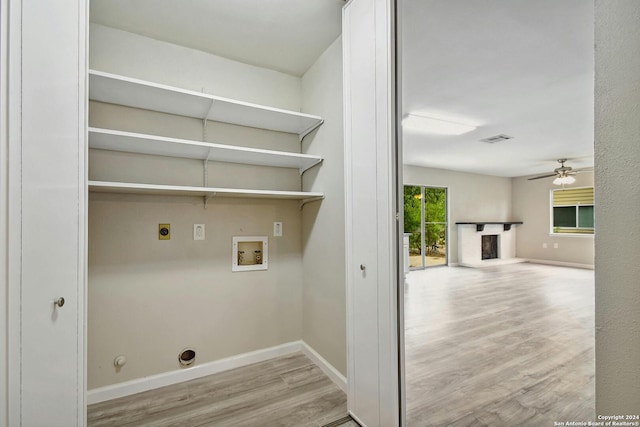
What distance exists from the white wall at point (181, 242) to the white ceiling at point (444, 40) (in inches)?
8.0

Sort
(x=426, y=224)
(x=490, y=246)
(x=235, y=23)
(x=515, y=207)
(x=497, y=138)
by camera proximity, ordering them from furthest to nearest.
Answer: (x=515, y=207) < (x=490, y=246) < (x=426, y=224) < (x=497, y=138) < (x=235, y=23)

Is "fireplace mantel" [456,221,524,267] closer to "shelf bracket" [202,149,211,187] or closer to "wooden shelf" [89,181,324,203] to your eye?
"wooden shelf" [89,181,324,203]

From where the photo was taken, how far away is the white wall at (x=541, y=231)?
24.6ft

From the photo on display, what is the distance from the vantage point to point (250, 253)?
250 cm

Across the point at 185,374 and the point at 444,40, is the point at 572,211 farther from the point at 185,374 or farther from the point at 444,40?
the point at 185,374

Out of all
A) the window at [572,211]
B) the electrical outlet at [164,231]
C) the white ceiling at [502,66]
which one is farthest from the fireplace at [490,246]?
the electrical outlet at [164,231]

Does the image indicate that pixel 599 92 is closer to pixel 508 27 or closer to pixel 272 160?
pixel 508 27

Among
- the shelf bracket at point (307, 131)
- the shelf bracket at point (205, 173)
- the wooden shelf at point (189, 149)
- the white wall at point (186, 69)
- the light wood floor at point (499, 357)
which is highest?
the white wall at point (186, 69)

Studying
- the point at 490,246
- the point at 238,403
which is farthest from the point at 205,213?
the point at 490,246

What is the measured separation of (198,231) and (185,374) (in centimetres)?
106

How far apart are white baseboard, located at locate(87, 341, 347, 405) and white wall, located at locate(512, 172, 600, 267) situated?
27.0 feet

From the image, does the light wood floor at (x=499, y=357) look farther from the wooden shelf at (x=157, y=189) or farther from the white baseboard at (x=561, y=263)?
the white baseboard at (x=561, y=263)

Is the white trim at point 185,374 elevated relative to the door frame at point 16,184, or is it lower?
lower

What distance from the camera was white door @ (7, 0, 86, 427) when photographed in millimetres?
1108
